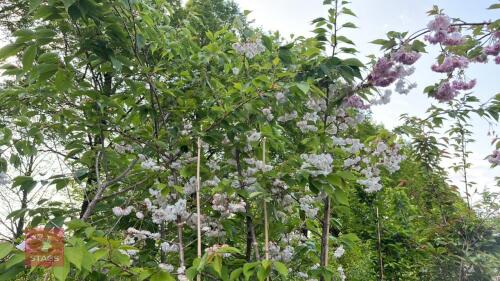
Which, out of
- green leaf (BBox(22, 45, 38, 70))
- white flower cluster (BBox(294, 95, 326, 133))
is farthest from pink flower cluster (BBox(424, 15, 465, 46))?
green leaf (BBox(22, 45, 38, 70))

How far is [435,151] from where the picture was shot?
3883mm

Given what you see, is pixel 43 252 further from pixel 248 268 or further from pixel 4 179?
pixel 4 179

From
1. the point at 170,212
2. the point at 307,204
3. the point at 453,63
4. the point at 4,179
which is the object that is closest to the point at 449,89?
the point at 453,63

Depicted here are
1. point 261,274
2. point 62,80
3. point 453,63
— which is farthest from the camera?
point 453,63

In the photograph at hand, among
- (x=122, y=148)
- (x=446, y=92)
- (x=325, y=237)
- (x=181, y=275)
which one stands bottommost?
(x=181, y=275)

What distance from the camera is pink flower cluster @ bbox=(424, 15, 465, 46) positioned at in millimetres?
2043

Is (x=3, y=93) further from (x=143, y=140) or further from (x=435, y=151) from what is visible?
(x=435, y=151)

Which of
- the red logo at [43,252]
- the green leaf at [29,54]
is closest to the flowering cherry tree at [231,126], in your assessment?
the green leaf at [29,54]

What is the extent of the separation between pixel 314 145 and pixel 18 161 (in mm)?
1758

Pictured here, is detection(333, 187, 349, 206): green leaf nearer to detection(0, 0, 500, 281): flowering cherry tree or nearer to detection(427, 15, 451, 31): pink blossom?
detection(0, 0, 500, 281): flowering cherry tree

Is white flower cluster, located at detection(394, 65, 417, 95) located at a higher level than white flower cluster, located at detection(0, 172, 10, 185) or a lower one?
higher

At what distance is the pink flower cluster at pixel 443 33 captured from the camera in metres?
2.04

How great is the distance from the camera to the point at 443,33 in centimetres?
207

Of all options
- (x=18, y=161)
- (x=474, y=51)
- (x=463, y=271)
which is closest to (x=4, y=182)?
(x=18, y=161)
